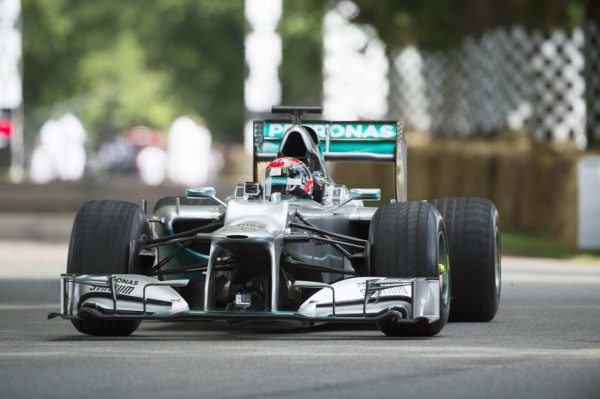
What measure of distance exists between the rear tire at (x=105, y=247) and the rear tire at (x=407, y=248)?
1709 millimetres

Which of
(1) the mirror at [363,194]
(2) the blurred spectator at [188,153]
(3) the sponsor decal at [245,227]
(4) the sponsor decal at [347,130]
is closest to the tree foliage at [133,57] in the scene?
(2) the blurred spectator at [188,153]

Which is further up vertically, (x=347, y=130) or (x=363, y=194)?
(x=347, y=130)

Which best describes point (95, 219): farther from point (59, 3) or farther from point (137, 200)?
point (59, 3)

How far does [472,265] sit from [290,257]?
1765 mm

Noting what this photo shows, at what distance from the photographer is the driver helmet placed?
14352mm

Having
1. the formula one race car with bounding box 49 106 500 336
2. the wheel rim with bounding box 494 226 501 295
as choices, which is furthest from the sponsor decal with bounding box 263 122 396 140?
the wheel rim with bounding box 494 226 501 295

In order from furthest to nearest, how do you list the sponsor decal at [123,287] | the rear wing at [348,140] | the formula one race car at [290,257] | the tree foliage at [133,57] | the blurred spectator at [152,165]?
the tree foliage at [133,57] < the blurred spectator at [152,165] < the rear wing at [348,140] < the sponsor decal at [123,287] < the formula one race car at [290,257]

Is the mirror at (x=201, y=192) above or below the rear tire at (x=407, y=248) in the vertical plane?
above

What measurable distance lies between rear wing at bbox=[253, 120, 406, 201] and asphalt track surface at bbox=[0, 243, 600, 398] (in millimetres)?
1626

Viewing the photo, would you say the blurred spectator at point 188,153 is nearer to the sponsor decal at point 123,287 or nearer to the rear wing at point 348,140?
the rear wing at point 348,140

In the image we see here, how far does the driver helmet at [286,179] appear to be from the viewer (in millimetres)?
14352

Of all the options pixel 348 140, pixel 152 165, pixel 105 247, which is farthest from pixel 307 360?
pixel 152 165

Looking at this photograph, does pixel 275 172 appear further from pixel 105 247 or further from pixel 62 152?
pixel 62 152

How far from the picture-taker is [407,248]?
13047 mm
